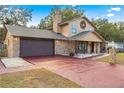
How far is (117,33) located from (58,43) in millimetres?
4847

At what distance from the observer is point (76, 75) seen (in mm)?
8273

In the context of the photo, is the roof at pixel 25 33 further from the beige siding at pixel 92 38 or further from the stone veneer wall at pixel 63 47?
the beige siding at pixel 92 38

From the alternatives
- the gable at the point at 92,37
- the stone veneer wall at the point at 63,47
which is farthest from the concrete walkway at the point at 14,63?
the gable at the point at 92,37

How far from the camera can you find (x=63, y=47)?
54.4 feet

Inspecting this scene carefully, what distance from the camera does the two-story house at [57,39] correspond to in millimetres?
13703

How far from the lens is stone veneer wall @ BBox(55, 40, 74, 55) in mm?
16141

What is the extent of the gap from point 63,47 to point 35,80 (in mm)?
9389

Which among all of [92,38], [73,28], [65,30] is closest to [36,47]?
[65,30]

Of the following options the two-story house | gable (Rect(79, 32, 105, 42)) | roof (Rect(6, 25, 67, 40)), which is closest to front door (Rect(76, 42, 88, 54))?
the two-story house

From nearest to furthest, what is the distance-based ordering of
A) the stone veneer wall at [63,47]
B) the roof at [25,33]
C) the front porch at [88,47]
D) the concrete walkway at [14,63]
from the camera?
1. the concrete walkway at [14,63]
2. the roof at [25,33]
3. the stone veneer wall at [63,47]
4. the front porch at [88,47]

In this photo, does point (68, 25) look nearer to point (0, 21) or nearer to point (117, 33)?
point (117, 33)
